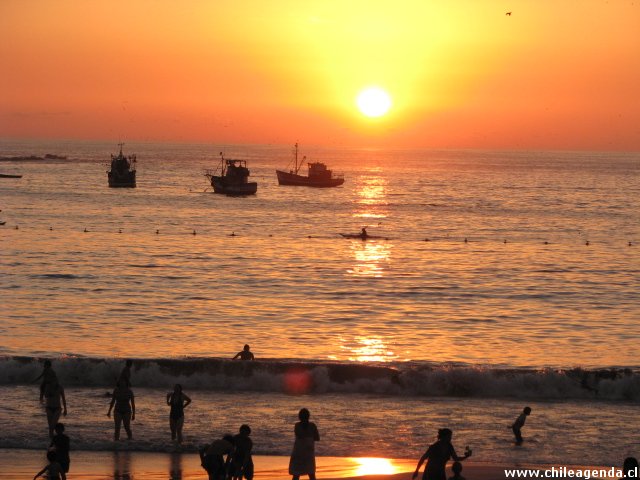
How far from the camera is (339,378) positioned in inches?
1129

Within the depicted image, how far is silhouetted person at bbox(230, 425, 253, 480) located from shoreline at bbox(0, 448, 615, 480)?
2038mm

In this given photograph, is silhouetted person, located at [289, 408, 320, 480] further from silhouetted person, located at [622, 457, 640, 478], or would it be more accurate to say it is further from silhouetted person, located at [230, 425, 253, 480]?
silhouetted person, located at [622, 457, 640, 478]

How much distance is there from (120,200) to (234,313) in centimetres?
9132

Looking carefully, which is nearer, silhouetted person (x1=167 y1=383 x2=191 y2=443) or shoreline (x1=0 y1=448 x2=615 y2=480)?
shoreline (x1=0 y1=448 x2=615 y2=480)

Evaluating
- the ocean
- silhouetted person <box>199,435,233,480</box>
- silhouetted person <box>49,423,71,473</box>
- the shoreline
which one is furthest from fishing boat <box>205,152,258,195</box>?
silhouetted person <box>199,435,233,480</box>

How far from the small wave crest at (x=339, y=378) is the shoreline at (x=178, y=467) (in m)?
8.11

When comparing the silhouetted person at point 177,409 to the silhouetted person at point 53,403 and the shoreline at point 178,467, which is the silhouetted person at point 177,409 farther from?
the silhouetted person at point 53,403

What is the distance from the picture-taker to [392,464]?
1948 centimetres

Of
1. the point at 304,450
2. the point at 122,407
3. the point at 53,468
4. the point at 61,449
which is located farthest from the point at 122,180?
the point at 304,450

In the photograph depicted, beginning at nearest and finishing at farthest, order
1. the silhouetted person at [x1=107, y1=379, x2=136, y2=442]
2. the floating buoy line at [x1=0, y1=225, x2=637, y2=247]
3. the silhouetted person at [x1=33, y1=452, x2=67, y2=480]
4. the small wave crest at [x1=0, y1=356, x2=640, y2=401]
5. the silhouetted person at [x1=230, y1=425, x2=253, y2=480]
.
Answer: the silhouetted person at [x1=33, y1=452, x2=67, y2=480] → the silhouetted person at [x1=230, y1=425, x2=253, y2=480] → the silhouetted person at [x1=107, y1=379, x2=136, y2=442] → the small wave crest at [x1=0, y1=356, x2=640, y2=401] → the floating buoy line at [x1=0, y1=225, x2=637, y2=247]

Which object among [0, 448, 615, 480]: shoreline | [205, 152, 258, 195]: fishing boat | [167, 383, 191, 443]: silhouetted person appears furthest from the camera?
[205, 152, 258, 195]: fishing boat

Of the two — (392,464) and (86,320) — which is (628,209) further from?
(392,464)

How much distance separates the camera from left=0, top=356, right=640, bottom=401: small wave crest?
27.9 metres

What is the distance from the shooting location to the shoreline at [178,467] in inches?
699
